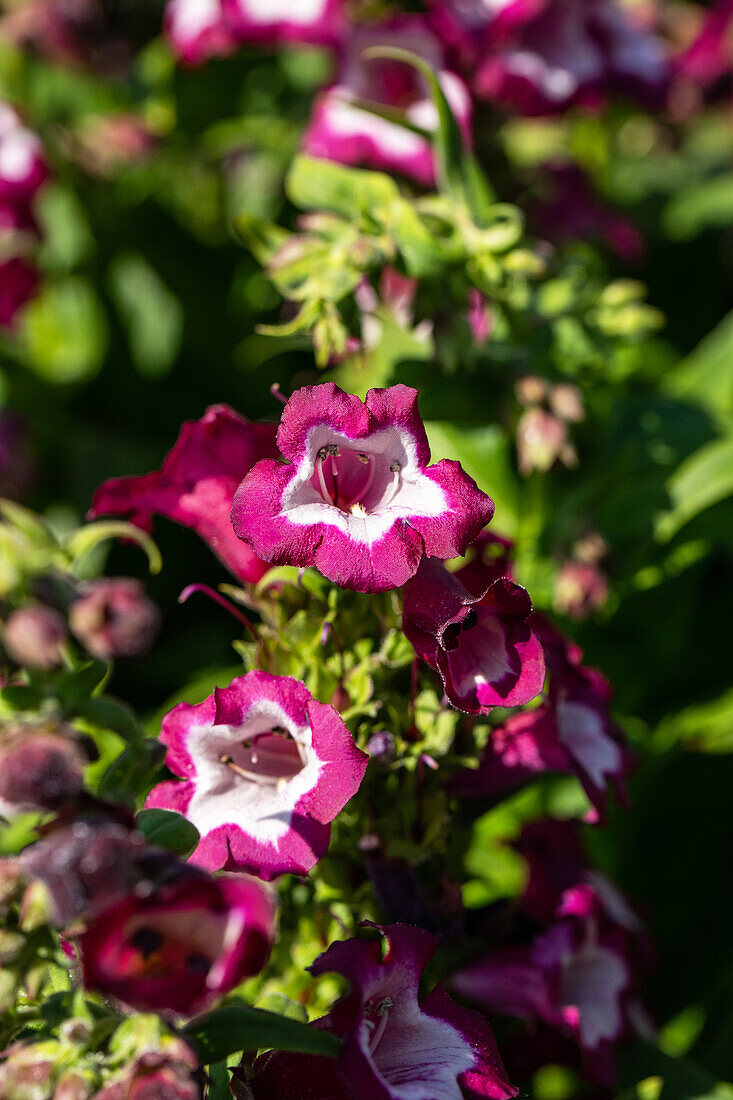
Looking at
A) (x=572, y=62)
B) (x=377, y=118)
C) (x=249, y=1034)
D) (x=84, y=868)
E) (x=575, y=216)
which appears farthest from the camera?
(x=575, y=216)

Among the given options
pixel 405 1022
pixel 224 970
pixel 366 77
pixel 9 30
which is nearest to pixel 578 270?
pixel 366 77

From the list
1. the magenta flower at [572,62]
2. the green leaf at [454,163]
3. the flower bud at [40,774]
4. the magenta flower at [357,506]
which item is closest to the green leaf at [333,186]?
the green leaf at [454,163]

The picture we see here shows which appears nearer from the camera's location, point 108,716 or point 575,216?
point 108,716

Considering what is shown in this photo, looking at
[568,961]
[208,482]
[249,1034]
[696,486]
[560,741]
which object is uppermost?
[208,482]

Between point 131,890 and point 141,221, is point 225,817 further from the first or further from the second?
point 141,221

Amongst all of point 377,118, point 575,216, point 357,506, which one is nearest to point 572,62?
point 575,216

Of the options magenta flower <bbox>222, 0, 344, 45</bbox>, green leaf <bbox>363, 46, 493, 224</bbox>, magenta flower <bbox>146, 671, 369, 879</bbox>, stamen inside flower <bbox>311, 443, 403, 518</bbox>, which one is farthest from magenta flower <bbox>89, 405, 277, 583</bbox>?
magenta flower <bbox>222, 0, 344, 45</bbox>

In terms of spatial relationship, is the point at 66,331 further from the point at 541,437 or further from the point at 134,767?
the point at 134,767
